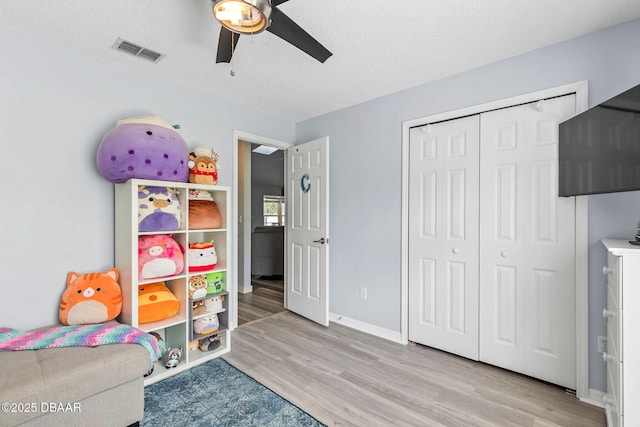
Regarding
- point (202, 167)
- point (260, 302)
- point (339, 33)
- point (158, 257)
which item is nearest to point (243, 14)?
point (339, 33)

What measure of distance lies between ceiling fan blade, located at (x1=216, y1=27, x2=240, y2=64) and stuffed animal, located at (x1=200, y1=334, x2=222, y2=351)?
85.7 inches

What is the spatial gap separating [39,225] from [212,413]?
66.2 inches

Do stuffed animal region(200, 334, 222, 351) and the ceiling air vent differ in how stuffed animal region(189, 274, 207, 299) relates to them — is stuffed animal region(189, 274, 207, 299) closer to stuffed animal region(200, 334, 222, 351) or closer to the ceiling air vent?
stuffed animal region(200, 334, 222, 351)

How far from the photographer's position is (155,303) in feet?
7.06

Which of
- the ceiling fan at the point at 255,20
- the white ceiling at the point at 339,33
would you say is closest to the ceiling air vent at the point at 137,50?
the white ceiling at the point at 339,33

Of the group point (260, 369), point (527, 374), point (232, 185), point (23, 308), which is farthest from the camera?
point (232, 185)

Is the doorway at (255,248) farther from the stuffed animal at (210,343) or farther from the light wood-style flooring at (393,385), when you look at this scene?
the light wood-style flooring at (393,385)

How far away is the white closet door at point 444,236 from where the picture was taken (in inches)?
92.3

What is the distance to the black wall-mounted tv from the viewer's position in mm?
1386

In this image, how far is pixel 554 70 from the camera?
1.98 meters

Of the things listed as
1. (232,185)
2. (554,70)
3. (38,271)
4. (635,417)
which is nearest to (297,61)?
(232,185)

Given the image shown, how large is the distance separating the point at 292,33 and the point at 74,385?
205 centimetres

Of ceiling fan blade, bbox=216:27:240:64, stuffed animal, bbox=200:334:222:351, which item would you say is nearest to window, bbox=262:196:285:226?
stuffed animal, bbox=200:334:222:351

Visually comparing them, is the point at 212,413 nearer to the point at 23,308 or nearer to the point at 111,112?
the point at 23,308
